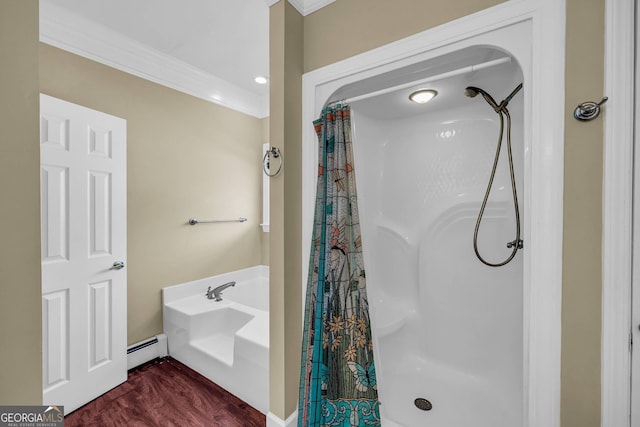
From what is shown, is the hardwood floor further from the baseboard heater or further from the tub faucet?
the tub faucet

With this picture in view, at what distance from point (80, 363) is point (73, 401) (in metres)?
0.22

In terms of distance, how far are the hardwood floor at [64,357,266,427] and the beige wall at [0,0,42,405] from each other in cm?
141

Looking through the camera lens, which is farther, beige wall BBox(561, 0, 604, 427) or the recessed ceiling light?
the recessed ceiling light

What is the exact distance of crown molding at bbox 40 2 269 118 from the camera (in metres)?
1.83

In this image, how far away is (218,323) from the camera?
235cm

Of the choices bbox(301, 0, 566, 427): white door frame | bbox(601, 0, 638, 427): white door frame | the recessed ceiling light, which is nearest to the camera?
bbox(601, 0, 638, 427): white door frame

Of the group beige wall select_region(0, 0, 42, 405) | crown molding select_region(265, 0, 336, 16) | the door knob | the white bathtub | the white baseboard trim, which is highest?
crown molding select_region(265, 0, 336, 16)

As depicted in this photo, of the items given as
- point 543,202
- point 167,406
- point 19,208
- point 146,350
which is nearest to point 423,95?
point 543,202

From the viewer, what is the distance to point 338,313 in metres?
1.48

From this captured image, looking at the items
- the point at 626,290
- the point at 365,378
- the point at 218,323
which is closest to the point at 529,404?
the point at 626,290

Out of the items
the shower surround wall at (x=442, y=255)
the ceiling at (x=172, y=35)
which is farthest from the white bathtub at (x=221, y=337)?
the ceiling at (x=172, y=35)

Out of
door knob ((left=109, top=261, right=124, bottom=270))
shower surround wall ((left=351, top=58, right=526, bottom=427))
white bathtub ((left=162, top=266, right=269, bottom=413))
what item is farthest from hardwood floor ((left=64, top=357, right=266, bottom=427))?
shower surround wall ((left=351, top=58, right=526, bottom=427))

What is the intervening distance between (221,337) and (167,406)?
1.99 ft

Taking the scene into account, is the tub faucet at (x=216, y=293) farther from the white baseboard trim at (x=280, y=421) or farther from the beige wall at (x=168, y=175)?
the white baseboard trim at (x=280, y=421)
